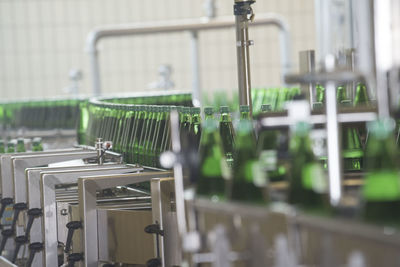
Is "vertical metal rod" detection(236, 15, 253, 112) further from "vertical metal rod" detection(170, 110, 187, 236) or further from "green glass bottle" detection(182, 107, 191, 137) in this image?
"vertical metal rod" detection(170, 110, 187, 236)

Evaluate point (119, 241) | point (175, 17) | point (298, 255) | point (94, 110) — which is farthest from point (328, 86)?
point (175, 17)

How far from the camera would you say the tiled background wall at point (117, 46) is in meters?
9.88

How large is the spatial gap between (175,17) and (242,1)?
7.03m

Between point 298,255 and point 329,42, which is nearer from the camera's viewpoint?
point 298,255

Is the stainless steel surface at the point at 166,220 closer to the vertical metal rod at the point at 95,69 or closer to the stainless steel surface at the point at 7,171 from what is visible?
the stainless steel surface at the point at 7,171

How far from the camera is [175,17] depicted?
1009 cm

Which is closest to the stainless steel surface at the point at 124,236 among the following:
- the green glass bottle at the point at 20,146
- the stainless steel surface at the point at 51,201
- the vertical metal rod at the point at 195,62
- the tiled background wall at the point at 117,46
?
the stainless steel surface at the point at 51,201

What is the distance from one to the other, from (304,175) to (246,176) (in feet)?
0.47

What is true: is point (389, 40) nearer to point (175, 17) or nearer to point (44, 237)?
point (44, 237)

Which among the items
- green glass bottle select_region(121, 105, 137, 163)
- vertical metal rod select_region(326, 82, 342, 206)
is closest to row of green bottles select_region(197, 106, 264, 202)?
vertical metal rod select_region(326, 82, 342, 206)

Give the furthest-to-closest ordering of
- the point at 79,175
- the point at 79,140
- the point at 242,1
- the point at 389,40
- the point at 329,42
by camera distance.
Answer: the point at 329,42
the point at 79,140
the point at 242,1
the point at 79,175
the point at 389,40

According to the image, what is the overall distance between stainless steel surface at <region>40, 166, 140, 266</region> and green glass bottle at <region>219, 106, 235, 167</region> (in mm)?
468

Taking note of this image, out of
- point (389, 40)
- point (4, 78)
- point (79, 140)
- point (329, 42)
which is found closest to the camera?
point (389, 40)

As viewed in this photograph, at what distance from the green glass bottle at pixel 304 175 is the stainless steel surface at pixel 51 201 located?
1565 mm
